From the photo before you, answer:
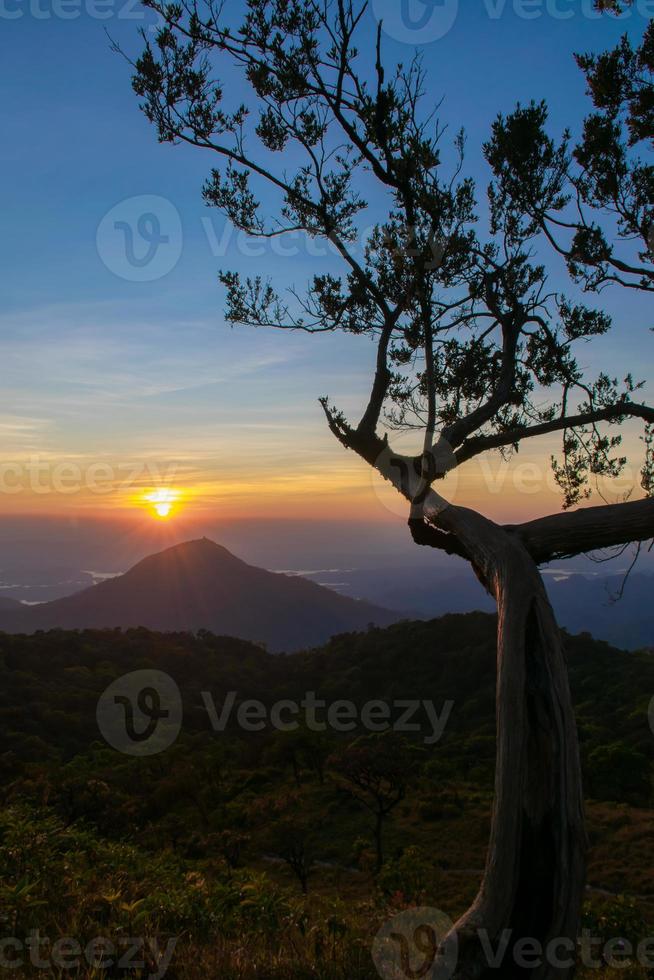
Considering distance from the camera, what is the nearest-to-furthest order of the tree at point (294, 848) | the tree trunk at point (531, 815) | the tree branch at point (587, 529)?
the tree trunk at point (531, 815) < the tree branch at point (587, 529) < the tree at point (294, 848)

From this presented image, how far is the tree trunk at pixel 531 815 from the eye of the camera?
3992 mm

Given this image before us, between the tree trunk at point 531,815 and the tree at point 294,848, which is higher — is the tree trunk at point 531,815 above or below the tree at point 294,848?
above

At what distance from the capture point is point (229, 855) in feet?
94.9

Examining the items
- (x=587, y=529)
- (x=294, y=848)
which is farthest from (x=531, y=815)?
(x=294, y=848)

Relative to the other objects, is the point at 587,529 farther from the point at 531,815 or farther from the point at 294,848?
the point at 294,848

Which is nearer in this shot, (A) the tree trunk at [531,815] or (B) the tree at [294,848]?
(A) the tree trunk at [531,815]

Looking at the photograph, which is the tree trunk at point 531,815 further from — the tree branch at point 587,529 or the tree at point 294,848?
the tree at point 294,848

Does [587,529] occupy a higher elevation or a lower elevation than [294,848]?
higher

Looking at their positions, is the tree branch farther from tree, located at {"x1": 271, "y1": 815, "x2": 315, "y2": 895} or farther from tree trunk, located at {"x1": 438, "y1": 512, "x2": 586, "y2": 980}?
tree, located at {"x1": 271, "y1": 815, "x2": 315, "y2": 895}

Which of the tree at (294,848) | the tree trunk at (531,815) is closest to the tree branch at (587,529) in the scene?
the tree trunk at (531,815)

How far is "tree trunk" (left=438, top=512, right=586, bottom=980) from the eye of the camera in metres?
Answer: 3.99

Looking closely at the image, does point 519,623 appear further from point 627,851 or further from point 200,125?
point 627,851

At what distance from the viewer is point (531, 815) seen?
420cm

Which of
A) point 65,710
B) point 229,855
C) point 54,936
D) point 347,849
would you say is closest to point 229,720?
point 65,710
